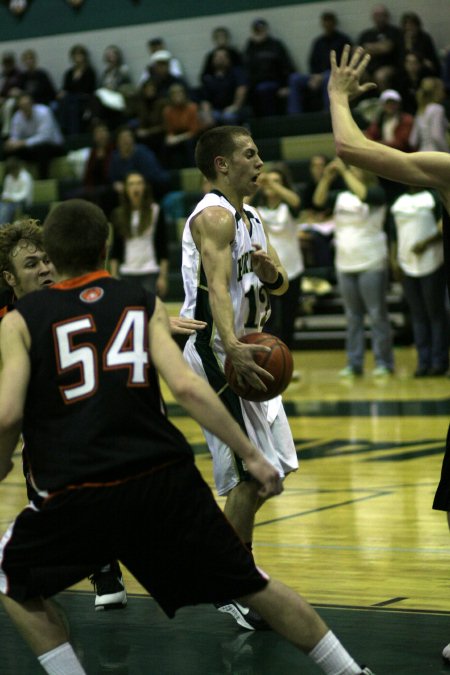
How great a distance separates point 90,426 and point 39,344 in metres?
0.25

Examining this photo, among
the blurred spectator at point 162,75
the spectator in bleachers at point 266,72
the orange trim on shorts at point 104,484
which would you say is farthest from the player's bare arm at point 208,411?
the blurred spectator at point 162,75

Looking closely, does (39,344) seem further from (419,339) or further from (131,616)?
(419,339)

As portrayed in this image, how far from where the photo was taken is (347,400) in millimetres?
10617

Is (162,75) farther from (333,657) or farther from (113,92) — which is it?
(333,657)

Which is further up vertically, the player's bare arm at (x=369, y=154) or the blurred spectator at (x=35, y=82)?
the player's bare arm at (x=369, y=154)

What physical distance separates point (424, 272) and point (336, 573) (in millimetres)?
6931

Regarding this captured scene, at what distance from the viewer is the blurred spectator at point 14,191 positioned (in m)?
16.9

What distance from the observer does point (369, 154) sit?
3.85m

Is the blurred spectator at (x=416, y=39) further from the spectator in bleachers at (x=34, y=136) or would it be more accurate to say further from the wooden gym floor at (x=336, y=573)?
the wooden gym floor at (x=336, y=573)

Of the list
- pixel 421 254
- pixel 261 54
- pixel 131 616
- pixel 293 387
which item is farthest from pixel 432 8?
pixel 131 616

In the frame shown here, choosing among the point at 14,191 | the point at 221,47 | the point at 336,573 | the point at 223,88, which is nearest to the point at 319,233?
the point at 223,88

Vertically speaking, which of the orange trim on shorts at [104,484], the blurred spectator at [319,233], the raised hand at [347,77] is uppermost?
the raised hand at [347,77]

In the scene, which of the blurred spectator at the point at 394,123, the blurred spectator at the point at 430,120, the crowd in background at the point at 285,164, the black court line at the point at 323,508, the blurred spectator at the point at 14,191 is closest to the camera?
the black court line at the point at 323,508

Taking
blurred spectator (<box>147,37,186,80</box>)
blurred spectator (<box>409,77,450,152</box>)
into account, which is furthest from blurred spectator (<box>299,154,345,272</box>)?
blurred spectator (<box>147,37,186,80</box>)
